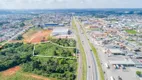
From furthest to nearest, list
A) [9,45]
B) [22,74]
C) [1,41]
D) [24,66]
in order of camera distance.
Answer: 1. [1,41]
2. [9,45]
3. [24,66]
4. [22,74]

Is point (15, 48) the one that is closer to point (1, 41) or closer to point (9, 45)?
point (9, 45)

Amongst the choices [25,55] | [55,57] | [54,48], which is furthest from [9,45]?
[55,57]

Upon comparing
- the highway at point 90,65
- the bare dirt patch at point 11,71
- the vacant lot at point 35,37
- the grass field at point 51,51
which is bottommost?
the bare dirt patch at point 11,71

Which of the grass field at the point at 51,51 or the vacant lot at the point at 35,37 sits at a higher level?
the vacant lot at the point at 35,37

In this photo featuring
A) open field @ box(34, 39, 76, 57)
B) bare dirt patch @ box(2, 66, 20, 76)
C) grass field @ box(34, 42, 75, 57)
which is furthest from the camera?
open field @ box(34, 39, 76, 57)

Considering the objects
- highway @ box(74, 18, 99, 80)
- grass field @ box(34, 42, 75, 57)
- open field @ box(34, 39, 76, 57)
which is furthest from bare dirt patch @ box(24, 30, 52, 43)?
highway @ box(74, 18, 99, 80)

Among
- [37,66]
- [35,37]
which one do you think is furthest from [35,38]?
[37,66]

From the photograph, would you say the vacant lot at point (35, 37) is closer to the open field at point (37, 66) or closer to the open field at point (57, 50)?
the open field at point (57, 50)

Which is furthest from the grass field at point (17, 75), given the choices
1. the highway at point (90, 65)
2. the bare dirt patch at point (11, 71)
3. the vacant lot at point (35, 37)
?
the vacant lot at point (35, 37)

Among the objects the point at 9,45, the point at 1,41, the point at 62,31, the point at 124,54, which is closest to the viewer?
the point at 124,54

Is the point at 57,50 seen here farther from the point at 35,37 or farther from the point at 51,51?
the point at 35,37

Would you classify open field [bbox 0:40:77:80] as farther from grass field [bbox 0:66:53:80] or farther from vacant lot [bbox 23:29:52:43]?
vacant lot [bbox 23:29:52:43]
